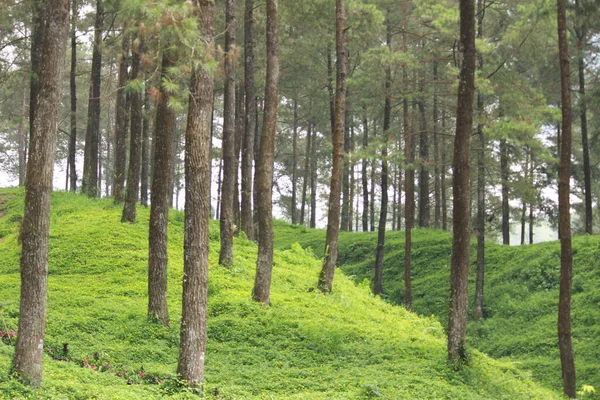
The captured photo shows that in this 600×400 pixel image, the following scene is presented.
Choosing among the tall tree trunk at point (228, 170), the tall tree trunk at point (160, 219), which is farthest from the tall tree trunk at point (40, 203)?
the tall tree trunk at point (228, 170)

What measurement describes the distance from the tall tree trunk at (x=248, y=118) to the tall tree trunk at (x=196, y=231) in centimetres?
968

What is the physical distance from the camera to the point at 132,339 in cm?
1127

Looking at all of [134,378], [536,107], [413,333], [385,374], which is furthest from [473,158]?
[134,378]

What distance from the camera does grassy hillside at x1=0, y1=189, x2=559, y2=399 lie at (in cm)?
923

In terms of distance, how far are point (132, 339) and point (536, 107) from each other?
12712 mm

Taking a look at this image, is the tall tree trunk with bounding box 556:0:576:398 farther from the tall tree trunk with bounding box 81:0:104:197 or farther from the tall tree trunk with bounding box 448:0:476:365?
the tall tree trunk with bounding box 81:0:104:197

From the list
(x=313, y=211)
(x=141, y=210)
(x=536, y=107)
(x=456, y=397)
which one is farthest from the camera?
(x=313, y=211)


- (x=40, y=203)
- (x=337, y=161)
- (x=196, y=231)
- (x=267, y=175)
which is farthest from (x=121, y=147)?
(x=40, y=203)

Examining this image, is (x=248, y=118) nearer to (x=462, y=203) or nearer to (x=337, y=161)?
(x=337, y=161)

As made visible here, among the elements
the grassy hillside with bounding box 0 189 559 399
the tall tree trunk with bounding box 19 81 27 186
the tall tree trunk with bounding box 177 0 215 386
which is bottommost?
the grassy hillside with bounding box 0 189 559 399

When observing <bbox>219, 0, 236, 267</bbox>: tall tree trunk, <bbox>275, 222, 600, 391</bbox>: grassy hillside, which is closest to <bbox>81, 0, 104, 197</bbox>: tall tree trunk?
<bbox>219, 0, 236, 267</bbox>: tall tree trunk

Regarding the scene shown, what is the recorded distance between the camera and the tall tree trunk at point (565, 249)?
12734 mm

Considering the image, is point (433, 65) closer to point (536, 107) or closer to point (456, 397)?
point (536, 107)

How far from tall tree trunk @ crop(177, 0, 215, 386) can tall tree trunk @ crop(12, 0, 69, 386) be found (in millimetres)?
1849
